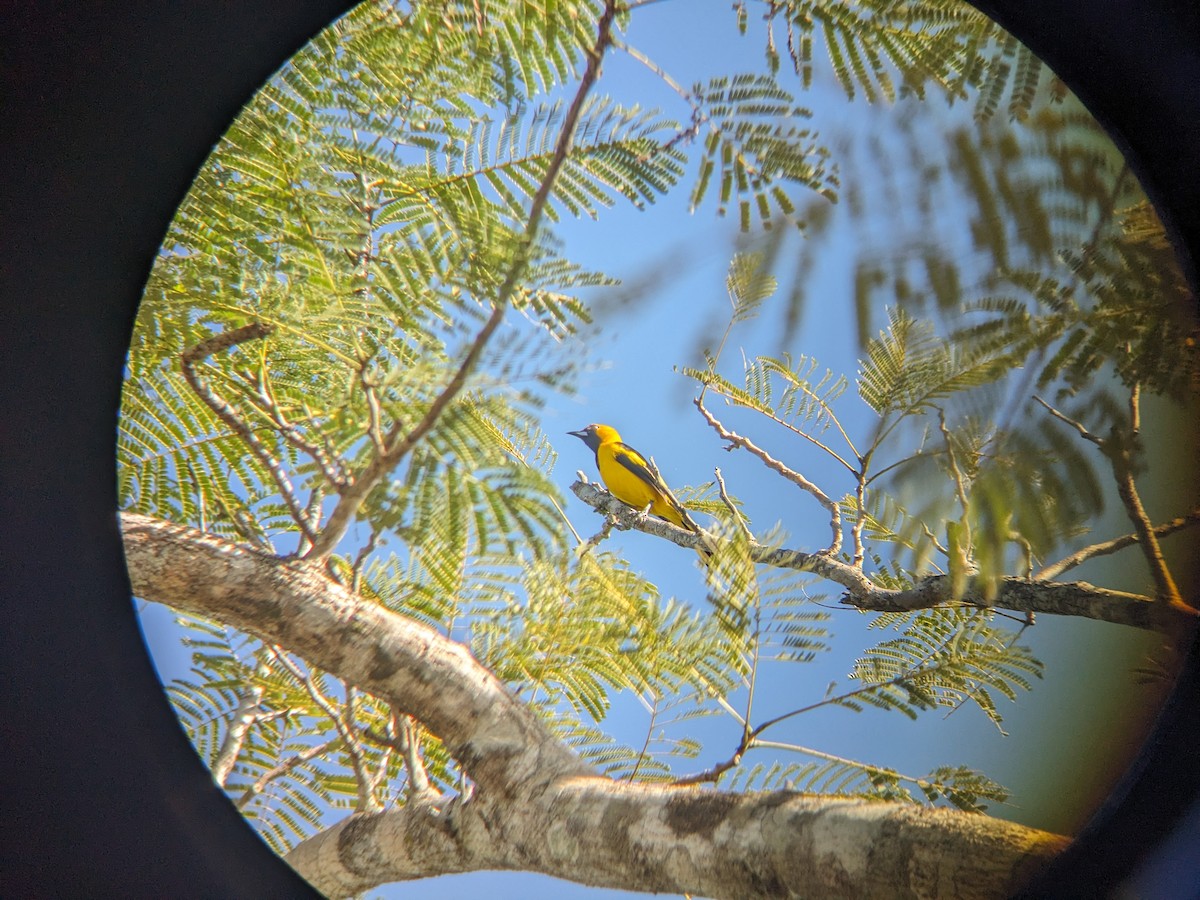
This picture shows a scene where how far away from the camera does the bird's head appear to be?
0.55 m

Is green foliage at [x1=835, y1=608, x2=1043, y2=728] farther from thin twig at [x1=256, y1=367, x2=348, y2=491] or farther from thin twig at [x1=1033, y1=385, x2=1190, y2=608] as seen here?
thin twig at [x1=256, y1=367, x2=348, y2=491]

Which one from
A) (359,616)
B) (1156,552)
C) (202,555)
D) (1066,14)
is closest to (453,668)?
(359,616)

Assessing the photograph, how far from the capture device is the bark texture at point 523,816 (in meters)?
0.57

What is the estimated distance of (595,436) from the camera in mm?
546

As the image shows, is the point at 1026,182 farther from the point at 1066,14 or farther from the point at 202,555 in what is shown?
the point at 202,555

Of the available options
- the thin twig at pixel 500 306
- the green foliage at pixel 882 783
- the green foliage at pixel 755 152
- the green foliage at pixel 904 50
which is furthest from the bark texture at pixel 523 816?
the green foliage at pixel 904 50

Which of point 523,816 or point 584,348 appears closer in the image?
point 584,348

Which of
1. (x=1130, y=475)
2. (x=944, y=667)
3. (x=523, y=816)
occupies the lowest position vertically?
(x=523, y=816)

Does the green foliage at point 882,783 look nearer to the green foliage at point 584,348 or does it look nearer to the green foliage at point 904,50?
the green foliage at point 584,348

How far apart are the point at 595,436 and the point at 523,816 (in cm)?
35

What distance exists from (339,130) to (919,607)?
0.58 meters

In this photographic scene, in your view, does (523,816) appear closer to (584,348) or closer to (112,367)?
(584,348)

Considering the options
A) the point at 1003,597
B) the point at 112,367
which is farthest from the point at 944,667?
the point at 112,367

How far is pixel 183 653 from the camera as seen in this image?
27.4 inches
